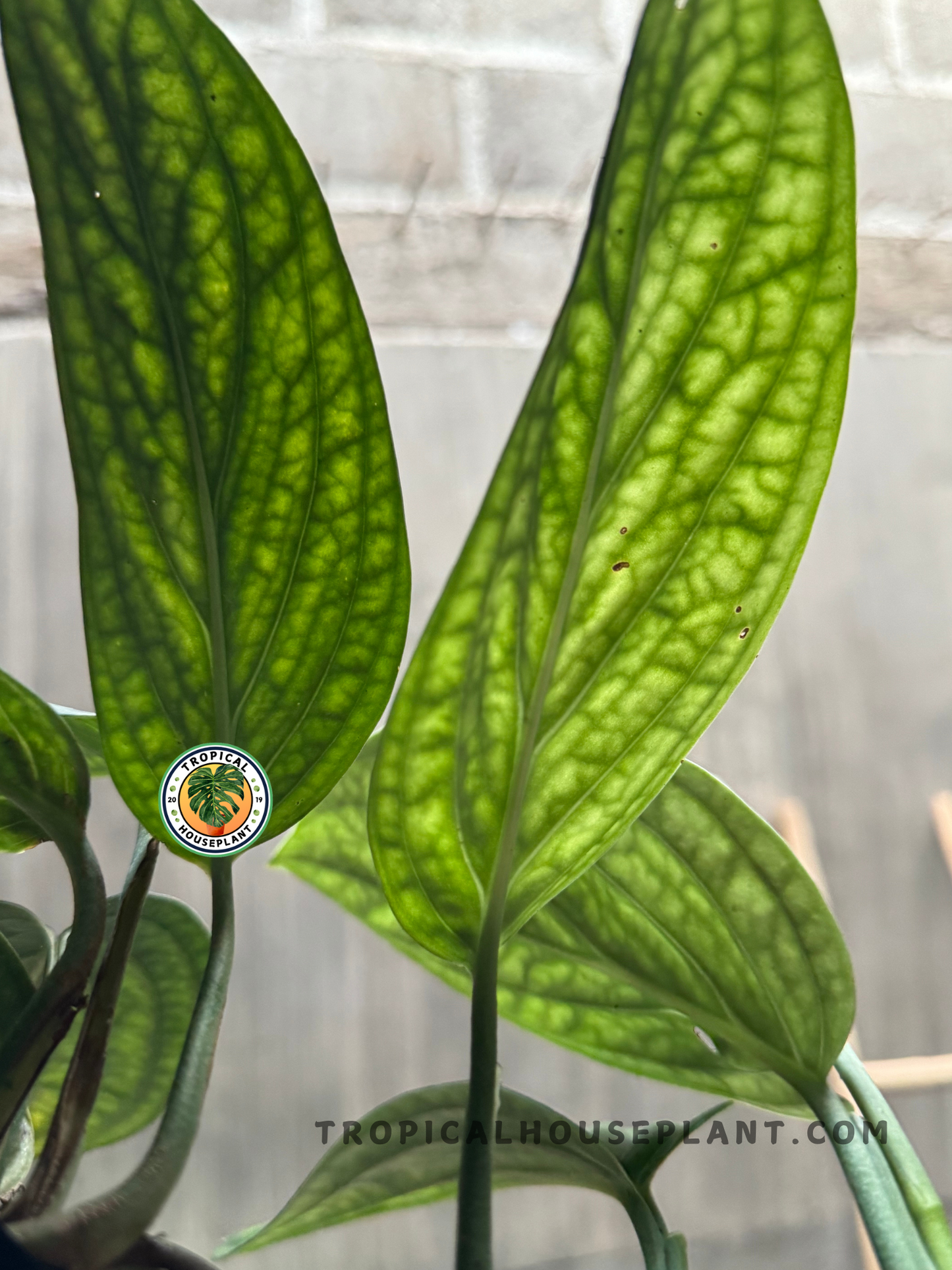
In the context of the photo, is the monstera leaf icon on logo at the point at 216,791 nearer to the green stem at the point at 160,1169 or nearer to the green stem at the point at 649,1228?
the green stem at the point at 160,1169

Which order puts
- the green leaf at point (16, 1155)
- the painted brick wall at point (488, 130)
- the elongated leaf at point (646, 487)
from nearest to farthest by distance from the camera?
the elongated leaf at point (646, 487)
the green leaf at point (16, 1155)
the painted brick wall at point (488, 130)

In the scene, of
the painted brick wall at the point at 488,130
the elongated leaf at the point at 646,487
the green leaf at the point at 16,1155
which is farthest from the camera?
the painted brick wall at the point at 488,130

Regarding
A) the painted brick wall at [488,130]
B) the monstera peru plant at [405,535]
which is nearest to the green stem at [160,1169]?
the monstera peru plant at [405,535]

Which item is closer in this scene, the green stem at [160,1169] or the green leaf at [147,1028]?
the green stem at [160,1169]

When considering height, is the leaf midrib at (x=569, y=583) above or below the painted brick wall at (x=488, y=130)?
below

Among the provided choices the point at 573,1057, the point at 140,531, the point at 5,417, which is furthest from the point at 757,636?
the point at 5,417

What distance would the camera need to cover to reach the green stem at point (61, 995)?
0.81 ft

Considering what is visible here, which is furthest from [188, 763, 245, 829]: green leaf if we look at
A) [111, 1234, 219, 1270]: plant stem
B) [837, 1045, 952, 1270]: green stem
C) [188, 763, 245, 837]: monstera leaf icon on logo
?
[837, 1045, 952, 1270]: green stem

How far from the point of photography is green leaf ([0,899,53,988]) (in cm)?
34

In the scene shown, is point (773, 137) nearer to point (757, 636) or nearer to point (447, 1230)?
point (757, 636)

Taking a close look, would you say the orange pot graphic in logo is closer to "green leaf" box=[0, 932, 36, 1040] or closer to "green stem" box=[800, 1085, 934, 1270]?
"green leaf" box=[0, 932, 36, 1040]

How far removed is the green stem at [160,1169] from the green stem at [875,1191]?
0.58 ft

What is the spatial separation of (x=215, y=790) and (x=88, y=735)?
0.11 m

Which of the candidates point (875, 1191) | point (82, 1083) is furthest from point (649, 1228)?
point (82, 1083)
